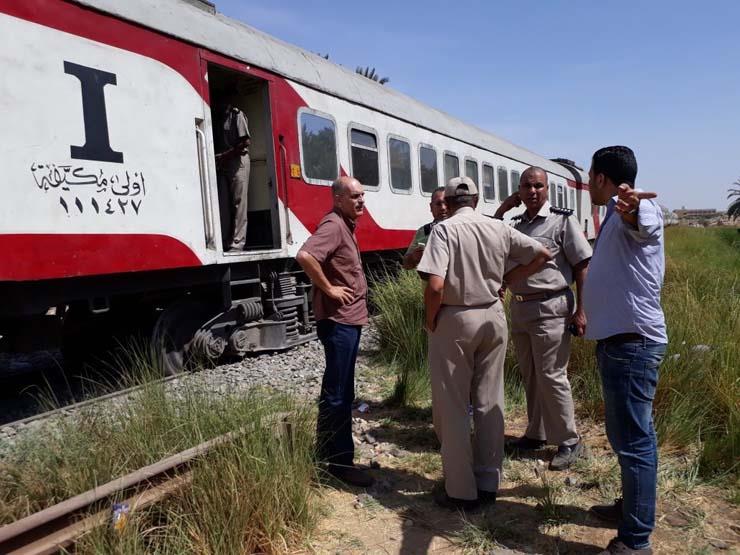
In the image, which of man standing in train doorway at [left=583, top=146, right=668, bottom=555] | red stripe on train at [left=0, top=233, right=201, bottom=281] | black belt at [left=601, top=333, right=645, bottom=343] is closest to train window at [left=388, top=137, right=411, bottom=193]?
red stripe on train at [left=0, top=233, right=201, bottom=281]

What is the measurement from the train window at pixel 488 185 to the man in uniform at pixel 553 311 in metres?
8.73

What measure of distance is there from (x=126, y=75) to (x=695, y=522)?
195 inches

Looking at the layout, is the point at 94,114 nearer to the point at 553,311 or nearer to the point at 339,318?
the point at 339,318

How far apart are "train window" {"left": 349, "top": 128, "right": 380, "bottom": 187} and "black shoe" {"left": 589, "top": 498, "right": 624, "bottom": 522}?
554cm

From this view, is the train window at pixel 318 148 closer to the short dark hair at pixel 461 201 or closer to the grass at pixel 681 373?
the grass at pixel 681 373

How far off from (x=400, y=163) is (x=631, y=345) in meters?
6.79

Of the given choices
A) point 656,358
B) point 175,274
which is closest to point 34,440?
point 175,274

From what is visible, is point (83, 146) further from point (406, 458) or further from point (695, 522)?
point (695, 522)

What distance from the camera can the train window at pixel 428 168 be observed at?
31.4 ft

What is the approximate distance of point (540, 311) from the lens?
11.5 feet

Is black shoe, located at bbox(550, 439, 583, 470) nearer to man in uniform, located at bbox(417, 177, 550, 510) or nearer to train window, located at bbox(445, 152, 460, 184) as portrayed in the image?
man in uniform, located at bbox(417, 177, 550, 510)

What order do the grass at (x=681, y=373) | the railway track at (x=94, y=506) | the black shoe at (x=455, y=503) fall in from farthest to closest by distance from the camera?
the grass at (x=681, y=373) < the black shoe at (x=455, y=503) < the railway track at (x=94, y=506)

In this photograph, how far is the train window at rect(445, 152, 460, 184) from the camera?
10.5 metres

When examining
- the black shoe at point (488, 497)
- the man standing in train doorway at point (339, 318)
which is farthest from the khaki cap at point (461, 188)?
the black shoe at point (488, 497)
